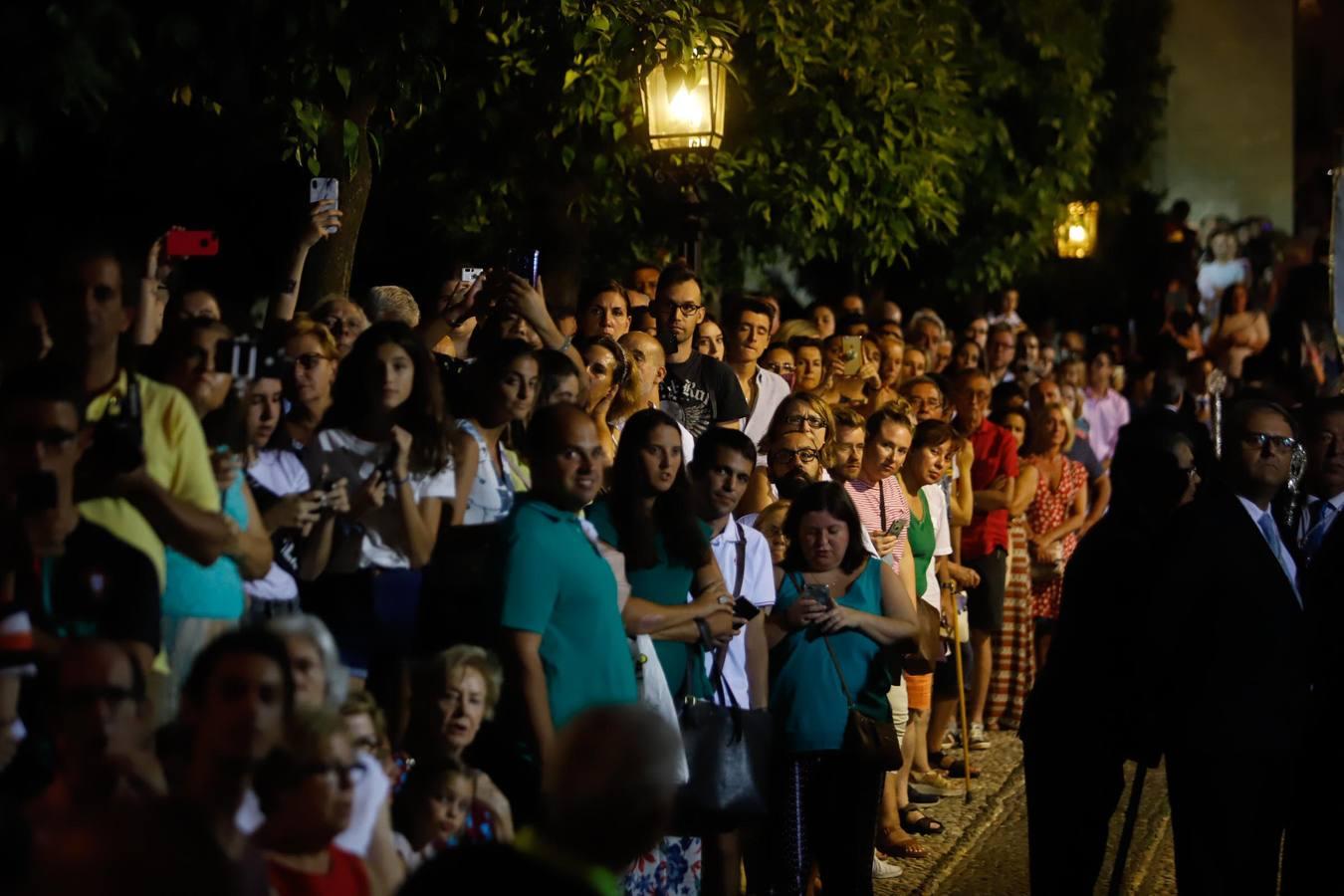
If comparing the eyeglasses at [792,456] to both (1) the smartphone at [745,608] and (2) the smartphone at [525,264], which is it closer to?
(2) the smartphone at [525,264]

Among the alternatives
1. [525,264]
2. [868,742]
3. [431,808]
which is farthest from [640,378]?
[431,808]

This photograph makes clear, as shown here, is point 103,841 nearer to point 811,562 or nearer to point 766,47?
point 811,562

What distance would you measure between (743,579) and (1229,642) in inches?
69.8

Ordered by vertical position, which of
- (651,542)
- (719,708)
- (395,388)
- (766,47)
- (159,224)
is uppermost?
(766,47)

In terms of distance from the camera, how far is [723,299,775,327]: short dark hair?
10.7 metres

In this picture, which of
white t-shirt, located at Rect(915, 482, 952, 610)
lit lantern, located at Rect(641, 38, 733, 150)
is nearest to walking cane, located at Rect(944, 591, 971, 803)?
white t-shirt, located at Rect(915, 482, 952, 610)

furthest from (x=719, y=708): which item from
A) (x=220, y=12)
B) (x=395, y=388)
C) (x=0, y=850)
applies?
(x=0, y=850)

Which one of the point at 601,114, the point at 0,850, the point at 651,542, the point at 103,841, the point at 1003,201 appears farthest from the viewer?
the point at 1003,201

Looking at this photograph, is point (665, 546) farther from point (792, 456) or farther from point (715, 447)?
point (792, 456)

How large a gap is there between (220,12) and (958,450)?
20.6 ft

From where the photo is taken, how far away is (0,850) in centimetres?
419

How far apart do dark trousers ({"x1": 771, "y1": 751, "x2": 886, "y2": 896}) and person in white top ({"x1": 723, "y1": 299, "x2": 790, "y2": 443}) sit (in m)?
3.07

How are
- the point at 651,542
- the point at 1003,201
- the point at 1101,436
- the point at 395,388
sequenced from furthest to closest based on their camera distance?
the point at 1003,201, the point at 1101,436, the point at 651,542, the point at 395,388

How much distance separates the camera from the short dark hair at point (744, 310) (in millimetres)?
10742
